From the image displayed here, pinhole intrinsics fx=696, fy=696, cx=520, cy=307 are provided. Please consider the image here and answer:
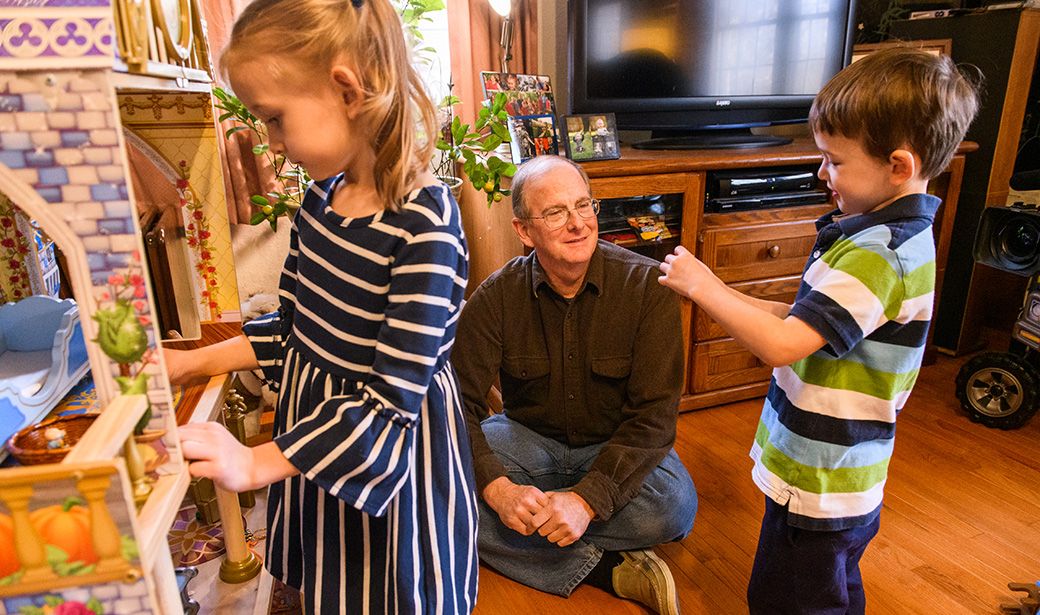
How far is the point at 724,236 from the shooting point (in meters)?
2.16

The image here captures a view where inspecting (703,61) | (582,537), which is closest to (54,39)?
(582,537)

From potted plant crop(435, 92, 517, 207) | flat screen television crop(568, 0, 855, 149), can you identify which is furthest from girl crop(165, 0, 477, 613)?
flat screen television crop(568, 0, 855, 149)

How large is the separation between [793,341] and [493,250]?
1331 mm

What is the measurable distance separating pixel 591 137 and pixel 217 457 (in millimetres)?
1649

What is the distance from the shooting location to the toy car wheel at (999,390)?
2156 mm

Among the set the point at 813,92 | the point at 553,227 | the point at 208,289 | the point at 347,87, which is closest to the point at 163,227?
the point at 208,289

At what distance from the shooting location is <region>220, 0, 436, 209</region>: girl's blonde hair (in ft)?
2.28

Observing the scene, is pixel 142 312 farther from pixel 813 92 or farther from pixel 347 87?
pixel 813 92

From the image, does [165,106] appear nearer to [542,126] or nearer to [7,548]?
[7,548]

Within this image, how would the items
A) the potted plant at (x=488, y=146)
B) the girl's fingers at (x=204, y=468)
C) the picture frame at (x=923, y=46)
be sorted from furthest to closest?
the picture frame at (x=923, y=46) → the potted plant at (x=488, y=146) → the girl's fingers at (x=204, y=468)

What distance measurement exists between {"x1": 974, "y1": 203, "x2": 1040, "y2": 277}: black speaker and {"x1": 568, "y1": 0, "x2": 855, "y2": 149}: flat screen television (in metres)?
0.70

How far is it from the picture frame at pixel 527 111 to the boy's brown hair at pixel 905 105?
106 cm

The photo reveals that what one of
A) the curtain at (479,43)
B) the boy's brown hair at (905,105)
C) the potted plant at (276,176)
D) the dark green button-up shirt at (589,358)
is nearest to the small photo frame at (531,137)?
the curtain at (479,43)

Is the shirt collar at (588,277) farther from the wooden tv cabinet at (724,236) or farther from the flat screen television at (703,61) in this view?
the flat screen television at (703,61)
